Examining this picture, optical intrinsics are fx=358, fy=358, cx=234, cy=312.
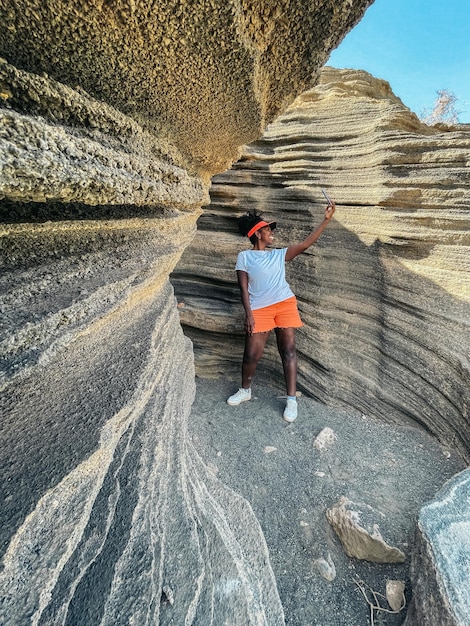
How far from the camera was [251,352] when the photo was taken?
313 centimetres

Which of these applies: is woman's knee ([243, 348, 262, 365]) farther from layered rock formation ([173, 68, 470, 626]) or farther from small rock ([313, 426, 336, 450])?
small rock ([313, 426, 336, 450])

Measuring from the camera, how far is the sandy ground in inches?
63.6

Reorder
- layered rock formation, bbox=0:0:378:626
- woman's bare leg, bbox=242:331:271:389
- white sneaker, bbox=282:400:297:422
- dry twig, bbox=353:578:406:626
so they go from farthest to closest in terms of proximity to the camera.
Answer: woman's bare leg, bbox=242:331:271:389 < white sneaker, bbox=282:400:297:422 < dry twig, bbox=353:578:406:626 < layered rock formation, bbox=0:0:378:626

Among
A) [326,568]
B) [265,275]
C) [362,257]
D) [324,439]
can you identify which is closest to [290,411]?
[324,439]

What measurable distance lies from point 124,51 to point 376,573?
227 cm

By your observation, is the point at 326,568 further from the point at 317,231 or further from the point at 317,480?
the point at 317,231

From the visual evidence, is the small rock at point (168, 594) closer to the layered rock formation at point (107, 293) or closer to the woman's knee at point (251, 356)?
the layered rock formation at point (107, 293)

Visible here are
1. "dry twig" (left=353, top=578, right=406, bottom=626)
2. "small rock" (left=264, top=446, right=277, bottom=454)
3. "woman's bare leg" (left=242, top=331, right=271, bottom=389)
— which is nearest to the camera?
"dry twig" (left=353, top=578, right=406, bottom=626)

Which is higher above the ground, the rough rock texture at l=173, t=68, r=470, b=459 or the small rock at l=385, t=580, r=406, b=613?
the rough rock texture at l=173, t=68, r=470, b=459

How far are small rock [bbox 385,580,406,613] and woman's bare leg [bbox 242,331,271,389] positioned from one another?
71.8 inches

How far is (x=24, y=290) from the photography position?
3.26 ft

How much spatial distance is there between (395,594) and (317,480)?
686mm

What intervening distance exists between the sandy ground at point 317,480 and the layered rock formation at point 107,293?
1.11 ft

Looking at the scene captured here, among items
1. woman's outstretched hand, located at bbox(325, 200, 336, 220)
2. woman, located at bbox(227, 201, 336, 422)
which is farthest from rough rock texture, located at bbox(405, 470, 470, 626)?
woman's outstretched hand, located at bbox(325, 200, 336, 220)
